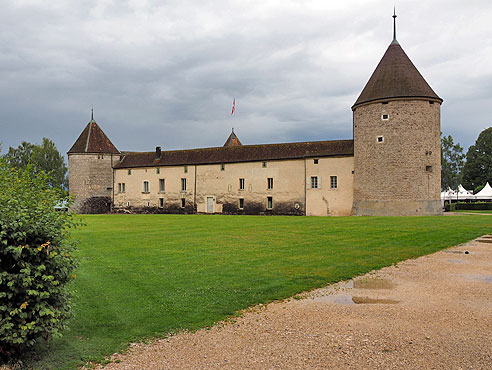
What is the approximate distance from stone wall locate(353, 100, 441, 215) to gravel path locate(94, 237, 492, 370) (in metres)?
25.6

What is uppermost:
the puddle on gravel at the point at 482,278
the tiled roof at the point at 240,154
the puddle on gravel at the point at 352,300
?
the tiled roof at the point at 240,154

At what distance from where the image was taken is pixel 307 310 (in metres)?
6.41

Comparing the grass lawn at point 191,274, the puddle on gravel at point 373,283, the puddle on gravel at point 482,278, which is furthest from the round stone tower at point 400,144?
the puddle on gravel at point 373,283

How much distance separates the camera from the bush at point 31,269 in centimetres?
414

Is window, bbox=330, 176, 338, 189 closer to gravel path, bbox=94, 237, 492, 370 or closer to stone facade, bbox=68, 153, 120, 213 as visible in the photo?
stone facade, bbox=68, 153, 120, 213

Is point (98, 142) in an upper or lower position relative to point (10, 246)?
upper

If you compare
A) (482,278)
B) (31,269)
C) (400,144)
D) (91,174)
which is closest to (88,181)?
(91,174)

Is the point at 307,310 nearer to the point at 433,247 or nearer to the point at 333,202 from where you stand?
the point at 433,247

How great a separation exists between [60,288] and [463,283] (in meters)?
7.30

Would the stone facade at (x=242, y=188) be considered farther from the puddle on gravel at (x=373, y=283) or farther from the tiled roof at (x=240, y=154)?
the puddle on gravel at (x=373, y=283)

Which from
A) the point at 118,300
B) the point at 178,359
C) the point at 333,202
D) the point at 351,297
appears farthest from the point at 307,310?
the point at 333,202

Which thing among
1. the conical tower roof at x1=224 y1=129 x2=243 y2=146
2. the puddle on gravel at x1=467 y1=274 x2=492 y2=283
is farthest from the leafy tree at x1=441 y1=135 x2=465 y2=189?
the puddle on gravel at x1=467 y1=274 x2=492 y2=283

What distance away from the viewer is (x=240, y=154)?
139 feet

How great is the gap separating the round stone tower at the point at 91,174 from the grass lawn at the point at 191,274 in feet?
110
